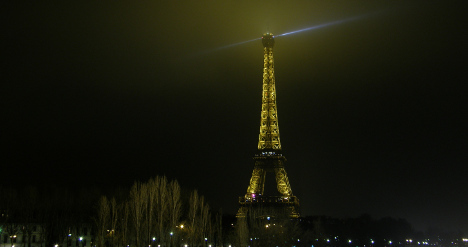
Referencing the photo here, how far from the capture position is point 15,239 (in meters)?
68.4

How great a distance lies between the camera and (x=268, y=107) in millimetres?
87250

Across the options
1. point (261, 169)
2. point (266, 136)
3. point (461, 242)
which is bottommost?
point (461, 242)

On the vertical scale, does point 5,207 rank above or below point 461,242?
above

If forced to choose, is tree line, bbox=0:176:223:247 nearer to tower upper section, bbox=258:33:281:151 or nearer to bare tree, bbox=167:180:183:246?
bare tree, bbox=167:180:183:246

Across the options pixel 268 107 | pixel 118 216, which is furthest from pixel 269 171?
pixel 118 216

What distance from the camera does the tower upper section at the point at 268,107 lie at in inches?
3308

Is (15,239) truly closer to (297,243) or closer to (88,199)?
(88,199)

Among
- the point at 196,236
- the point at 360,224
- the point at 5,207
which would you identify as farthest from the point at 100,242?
the point at 360,224

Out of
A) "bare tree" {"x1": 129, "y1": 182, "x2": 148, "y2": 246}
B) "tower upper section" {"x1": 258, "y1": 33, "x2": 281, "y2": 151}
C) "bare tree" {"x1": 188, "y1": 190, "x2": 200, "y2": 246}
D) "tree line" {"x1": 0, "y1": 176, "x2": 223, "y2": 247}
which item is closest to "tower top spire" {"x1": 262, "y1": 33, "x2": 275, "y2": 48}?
"tower upper section" {"x1": 258, "y1": 33, "x2": 281, "y2": 151}

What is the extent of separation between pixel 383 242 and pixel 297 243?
4793 cm

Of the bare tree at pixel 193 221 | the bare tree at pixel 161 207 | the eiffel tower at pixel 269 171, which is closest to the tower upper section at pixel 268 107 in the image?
the eiffel tower at pixel 269 171

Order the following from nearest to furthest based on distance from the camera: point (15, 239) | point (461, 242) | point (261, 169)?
point (15, 239)
point (261, 169)
point (461, 242)

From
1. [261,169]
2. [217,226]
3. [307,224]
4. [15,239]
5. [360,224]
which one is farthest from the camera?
[360,224]

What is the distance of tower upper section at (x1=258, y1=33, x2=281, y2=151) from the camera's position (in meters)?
84.0
